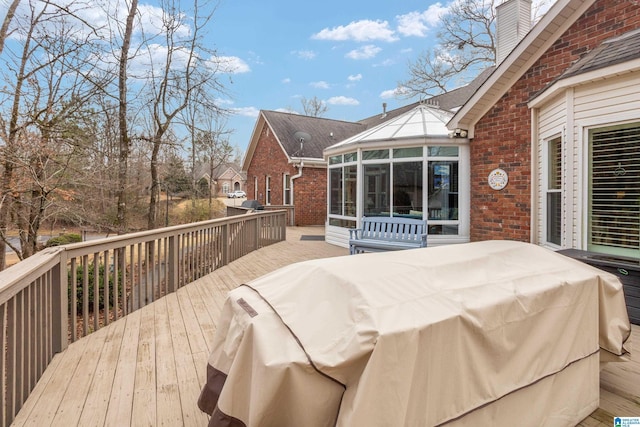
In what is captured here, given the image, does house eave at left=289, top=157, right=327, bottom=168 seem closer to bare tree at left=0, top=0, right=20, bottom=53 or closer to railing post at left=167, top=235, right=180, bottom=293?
bare tree at left=0, top=0, right=20, bottom=53

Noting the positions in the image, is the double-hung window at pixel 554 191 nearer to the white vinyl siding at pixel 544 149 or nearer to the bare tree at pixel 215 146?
the white vinyl siding at pixel 544 149

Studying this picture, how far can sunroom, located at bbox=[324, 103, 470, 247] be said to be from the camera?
286 inches

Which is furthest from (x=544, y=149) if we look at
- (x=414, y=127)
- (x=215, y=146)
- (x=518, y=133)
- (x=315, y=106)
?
(x=315, y=106)

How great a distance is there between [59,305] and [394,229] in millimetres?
5078

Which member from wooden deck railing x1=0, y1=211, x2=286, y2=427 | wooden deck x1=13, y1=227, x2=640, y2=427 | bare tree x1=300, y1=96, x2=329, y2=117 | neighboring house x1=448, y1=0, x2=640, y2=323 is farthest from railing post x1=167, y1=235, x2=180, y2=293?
bare tree x1=300, y1=96, x2=329, y2=117

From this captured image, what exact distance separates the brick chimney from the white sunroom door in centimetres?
454

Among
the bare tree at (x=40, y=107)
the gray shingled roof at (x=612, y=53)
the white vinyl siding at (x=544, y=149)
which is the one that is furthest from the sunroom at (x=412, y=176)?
the bare tree at (x=40, y=107)

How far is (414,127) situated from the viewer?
8.01 metres

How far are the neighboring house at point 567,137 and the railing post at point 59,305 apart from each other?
4.98 m

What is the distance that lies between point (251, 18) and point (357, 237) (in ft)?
23.7

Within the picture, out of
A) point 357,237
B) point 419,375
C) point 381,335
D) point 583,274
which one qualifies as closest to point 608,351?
point 583,274

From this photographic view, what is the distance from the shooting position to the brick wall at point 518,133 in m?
4.84

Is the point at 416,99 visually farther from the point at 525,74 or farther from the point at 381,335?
the point at 381,335

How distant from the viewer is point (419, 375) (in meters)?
1.34
